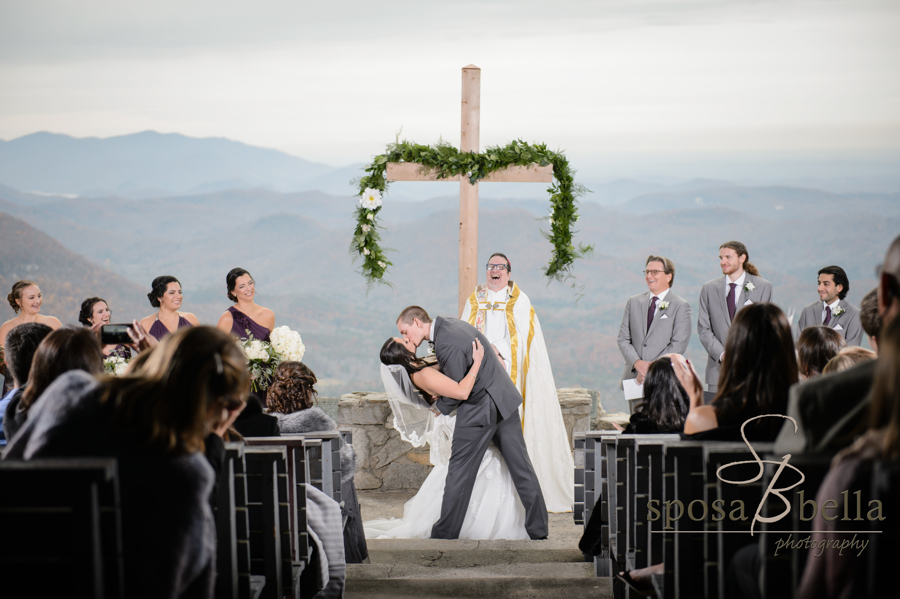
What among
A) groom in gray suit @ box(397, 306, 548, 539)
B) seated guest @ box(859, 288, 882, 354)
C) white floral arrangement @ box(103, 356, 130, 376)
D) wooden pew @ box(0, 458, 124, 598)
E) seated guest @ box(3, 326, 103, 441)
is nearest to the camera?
wooden pew @ box(0, 458, 124, 598)

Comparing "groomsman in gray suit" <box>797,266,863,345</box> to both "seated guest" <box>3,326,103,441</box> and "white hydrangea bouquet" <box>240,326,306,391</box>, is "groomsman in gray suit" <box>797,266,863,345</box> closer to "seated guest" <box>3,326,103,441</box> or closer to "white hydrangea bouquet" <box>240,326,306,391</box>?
"white hydrangea bouquet" <box>240,326,306,391</box>

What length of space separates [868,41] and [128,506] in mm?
13453

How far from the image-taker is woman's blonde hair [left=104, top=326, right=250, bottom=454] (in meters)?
1.64

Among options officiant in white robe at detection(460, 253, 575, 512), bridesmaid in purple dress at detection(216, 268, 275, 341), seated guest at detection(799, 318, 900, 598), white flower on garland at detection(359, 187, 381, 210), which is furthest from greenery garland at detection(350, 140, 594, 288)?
seated guest at detection(799, 318, 900, 598)

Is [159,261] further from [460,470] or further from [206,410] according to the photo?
[206,410]

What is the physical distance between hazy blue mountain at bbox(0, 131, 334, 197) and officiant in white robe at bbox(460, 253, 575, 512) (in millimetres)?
12571

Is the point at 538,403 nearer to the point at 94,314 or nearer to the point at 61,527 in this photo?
the point at 94,314

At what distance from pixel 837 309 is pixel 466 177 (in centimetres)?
270

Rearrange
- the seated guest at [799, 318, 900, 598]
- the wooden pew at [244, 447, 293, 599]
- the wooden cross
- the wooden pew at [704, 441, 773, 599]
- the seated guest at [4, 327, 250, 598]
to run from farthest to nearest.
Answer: the wooden cross
the wooden pew at [244, 447, 293, 599]
the wooden pew at [704, 441, 773, 599]
the seated guest at [4, 327, 250, 598]
the seated guest at [799, 318, 900, 598]

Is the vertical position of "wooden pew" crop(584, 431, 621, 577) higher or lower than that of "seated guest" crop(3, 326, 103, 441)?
lower

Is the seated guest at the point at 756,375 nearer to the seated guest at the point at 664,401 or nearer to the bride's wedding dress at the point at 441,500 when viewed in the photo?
the seated guest at the point at 664,401

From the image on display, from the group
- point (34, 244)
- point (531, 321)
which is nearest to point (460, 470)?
point (531, 321)

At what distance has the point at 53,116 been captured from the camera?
14266 mm

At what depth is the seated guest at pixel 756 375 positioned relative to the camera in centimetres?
220
